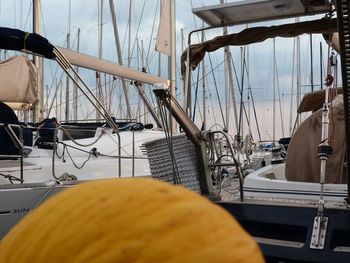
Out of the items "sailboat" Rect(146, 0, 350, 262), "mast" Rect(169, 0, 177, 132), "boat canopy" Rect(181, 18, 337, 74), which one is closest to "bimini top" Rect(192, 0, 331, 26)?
"sailboat" Rect(146, 0, 350, 262)

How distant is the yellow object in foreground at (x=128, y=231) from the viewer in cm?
125

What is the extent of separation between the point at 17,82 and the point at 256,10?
449 centimetres

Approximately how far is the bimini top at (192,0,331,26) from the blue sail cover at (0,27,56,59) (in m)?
2.13

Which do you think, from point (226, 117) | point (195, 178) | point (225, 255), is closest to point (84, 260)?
point (225, 255)

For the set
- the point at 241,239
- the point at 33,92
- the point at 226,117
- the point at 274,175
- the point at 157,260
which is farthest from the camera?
the point at 226,117

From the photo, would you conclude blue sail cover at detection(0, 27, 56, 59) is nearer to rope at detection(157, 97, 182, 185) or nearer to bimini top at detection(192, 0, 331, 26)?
bimini top at detection(192, 0, 331, 26)

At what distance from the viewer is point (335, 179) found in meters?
4.60

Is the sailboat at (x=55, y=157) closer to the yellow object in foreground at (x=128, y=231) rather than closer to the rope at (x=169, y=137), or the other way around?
the rope at (x=169, y=137)

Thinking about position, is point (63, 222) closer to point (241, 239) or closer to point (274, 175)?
point (241, 239)

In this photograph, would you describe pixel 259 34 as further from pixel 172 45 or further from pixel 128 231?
pixel 172 45

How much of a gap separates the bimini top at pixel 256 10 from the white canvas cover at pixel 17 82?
3815mm

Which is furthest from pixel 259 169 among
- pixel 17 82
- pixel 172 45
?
pixel 172 45

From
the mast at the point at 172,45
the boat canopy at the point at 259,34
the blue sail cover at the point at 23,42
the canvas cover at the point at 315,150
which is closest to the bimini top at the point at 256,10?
the boat canopy at the point at 259,34

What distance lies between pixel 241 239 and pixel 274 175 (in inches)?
183
